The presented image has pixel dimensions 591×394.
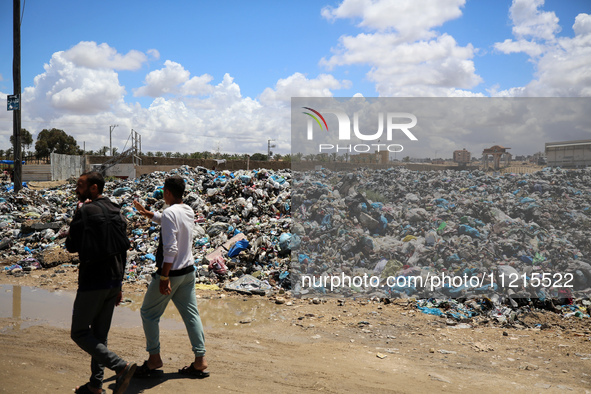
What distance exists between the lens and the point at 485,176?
9.48 meters

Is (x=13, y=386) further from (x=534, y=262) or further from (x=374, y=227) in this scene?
(x=534, y=262)

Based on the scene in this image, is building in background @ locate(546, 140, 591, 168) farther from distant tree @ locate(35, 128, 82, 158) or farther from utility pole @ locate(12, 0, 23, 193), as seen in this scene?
distant tree @ locate(35, 128, 82, 158)

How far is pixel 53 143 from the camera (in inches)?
1726

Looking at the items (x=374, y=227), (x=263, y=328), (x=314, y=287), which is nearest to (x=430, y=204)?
(x=374, y=227)

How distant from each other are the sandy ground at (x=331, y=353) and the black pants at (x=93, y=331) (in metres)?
0.29

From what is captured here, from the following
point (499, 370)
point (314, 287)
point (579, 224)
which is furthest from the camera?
point (579, 224)

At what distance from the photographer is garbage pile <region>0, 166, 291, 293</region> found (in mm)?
6582

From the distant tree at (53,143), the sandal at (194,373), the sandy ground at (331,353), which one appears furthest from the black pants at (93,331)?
the distant tree at (53,143)

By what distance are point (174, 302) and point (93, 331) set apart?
0.52 m

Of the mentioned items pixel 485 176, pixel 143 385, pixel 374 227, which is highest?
pixel 485 176

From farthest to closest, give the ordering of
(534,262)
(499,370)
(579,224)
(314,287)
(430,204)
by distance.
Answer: (430,204) < (579,224) < (534,262) < (314,287) < (499,370)

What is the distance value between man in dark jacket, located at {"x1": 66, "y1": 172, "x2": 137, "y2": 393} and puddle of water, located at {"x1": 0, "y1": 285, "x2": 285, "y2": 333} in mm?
1842

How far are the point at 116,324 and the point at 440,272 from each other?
14.9 ft

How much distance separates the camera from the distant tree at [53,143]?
142 feet
